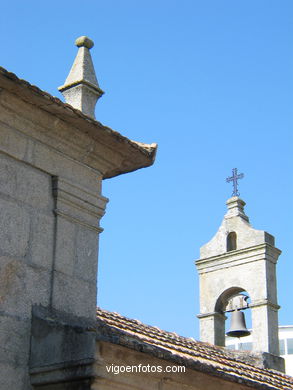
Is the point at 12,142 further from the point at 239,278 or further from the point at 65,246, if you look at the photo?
the point at 239,278

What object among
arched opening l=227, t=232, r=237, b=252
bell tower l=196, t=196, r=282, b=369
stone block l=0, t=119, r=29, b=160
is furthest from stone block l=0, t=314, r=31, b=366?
arched opening l=227, t=232, r=237, b=252

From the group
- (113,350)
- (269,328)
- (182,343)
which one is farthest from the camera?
(269,328)

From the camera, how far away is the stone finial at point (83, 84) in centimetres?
714

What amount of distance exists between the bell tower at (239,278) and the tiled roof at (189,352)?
61cm

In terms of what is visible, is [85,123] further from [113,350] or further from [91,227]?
[113,350]

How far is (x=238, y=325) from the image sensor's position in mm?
11258

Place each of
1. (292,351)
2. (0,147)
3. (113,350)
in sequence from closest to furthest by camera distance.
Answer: (113,350) → (0,147) → (292,351)

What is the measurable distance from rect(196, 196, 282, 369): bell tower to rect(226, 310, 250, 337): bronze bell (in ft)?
0.56

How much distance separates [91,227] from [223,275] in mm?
5505

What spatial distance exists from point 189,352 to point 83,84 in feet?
9.86

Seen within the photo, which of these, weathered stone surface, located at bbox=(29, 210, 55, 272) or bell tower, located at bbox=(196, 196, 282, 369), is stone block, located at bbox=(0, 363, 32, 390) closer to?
weathered stone surface, located at bbox=(29, 210, 55, 272)

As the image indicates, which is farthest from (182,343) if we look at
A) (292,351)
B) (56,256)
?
(292,351)

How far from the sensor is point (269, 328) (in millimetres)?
11320

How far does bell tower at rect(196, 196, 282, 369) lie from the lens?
11.3 metres
